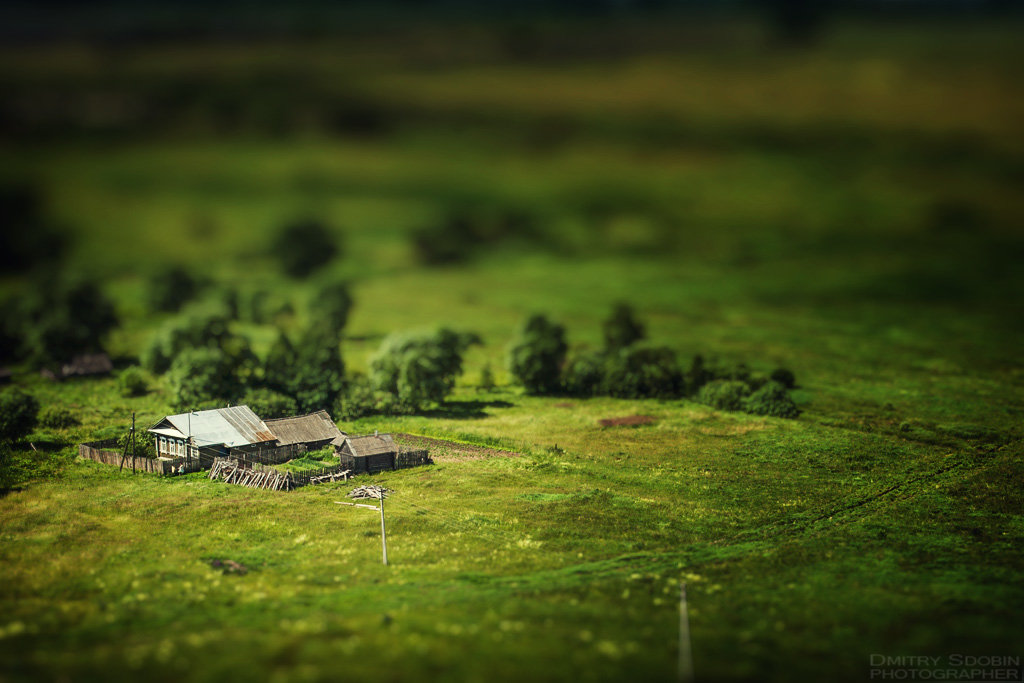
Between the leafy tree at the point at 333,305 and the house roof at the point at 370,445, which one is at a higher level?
the leafy tree at the point at 333,305

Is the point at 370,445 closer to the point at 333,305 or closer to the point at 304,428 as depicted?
the point at 304,428


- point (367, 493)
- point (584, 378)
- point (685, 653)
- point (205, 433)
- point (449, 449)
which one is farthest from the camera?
point (584, 378)

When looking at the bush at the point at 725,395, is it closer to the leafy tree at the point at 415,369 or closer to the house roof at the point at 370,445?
the leafy tree at the point at 415,369

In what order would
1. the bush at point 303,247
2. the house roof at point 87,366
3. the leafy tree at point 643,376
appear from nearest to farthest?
the leafy tree at point 643,376, the house roof at point 87,366, the bush at point 303,247

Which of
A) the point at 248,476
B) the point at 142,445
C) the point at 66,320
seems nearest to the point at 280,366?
the point at 142,445

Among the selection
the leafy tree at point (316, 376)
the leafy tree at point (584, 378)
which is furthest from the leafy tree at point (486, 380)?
the leafy tree at point (316, 376)

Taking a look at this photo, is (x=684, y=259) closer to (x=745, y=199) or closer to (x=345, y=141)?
(x=745, y=199)
